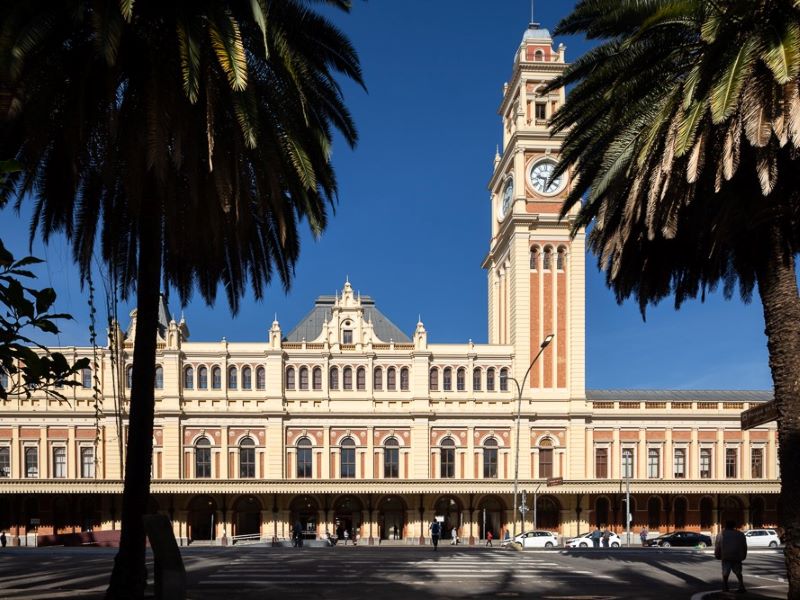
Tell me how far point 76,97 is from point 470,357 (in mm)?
52204

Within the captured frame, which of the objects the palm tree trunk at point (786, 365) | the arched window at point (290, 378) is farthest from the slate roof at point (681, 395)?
the palm tree trunk at point (786, 365)

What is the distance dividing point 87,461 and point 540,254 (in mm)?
36154

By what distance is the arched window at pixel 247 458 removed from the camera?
6431 cm

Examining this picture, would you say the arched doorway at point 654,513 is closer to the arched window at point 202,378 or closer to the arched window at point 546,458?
the arched window at point 546,458

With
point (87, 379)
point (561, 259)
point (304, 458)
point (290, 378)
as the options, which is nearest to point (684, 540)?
point (561, 259)

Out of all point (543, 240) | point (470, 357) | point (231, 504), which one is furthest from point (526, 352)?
point (231, 504)

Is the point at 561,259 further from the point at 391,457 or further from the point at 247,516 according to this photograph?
the point at 247,516

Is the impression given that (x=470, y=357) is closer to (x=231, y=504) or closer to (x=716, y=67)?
(x=231, y=504)

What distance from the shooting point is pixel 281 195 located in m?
18.0

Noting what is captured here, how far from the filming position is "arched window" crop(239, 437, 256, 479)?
6431cm

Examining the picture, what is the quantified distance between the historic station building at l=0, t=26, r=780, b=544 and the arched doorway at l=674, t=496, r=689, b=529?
0.21m

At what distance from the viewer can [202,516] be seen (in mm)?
64562

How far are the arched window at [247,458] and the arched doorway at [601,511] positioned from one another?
25.0m

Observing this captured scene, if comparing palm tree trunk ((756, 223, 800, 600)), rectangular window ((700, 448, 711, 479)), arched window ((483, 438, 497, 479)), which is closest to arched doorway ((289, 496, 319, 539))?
arched window ((483, 438, 497, 479))
